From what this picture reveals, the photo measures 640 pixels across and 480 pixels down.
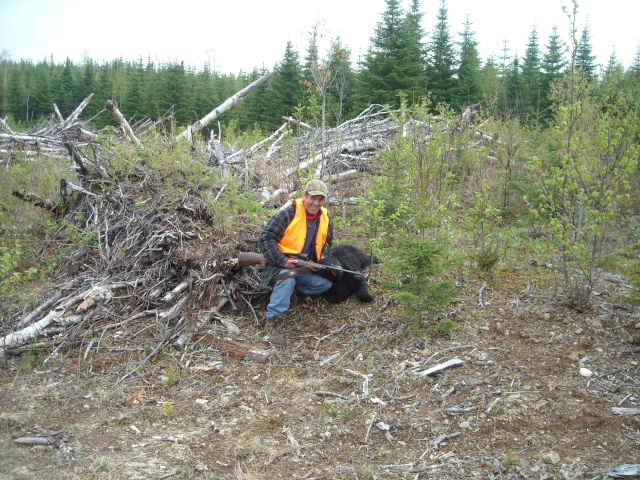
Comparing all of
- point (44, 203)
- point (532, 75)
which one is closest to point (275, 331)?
point (44, 203)

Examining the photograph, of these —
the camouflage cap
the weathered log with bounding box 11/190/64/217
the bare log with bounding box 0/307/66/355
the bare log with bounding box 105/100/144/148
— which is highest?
the bare log with bounding box 105/100/144/148

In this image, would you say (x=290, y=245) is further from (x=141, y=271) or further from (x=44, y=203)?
(x=44, y=203)

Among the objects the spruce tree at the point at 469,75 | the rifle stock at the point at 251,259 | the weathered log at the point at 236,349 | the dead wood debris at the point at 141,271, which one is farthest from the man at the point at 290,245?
the spruce tree at the point at 469,75

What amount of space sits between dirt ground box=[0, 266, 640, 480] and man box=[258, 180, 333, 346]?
33cm

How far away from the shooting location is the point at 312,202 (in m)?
5.51

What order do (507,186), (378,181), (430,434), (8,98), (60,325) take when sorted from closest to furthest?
1. (430,434)
2. (60,325)
3. (378,181)
4. (507,186)
5. (8,98)

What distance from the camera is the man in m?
5.50

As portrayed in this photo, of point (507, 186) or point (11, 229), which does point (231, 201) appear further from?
point (507, 186)

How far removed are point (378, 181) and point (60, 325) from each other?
410cm

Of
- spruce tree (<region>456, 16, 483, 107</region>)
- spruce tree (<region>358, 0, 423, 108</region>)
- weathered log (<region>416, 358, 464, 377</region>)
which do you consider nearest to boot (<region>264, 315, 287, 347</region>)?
weathered log (<region>416, 358, 464, 377</region>)

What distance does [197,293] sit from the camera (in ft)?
18.9

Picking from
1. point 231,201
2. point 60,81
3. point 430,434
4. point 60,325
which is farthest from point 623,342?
point 60,81

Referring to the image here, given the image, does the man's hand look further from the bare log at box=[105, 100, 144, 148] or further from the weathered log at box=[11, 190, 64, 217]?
the weathered log at box=[11, 190, 64, 217]

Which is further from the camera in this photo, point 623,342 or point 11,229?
point 11,229
